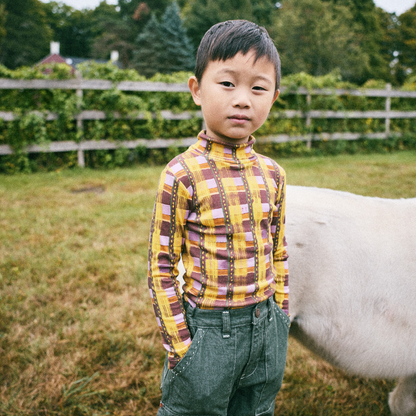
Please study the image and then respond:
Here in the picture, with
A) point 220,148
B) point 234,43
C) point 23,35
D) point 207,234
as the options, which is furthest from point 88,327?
point 23,35

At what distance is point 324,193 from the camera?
5.97ft

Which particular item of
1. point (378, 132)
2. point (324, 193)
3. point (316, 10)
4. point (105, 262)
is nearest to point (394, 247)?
point (324, 193)

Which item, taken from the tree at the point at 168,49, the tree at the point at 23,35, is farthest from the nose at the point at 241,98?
the tree at the point at 23,35

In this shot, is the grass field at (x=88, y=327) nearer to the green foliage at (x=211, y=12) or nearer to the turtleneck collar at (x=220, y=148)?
the turtleneck collar at (x=220, y=148)

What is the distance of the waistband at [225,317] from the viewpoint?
43.8 inches

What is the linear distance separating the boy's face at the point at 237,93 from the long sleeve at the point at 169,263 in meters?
0.23

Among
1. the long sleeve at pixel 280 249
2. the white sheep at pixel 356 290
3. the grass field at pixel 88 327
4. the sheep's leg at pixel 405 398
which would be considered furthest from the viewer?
the grass field at pixel 88 327

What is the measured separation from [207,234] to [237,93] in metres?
0.43

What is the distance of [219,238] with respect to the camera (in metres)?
1.12

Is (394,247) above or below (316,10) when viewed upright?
below

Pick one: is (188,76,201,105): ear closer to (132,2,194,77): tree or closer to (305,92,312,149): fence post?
(305,92,312,149): fence post

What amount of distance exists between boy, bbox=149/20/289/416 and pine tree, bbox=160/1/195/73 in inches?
1281

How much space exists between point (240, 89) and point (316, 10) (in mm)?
33804

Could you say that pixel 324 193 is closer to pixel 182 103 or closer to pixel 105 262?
pixel 105 262
